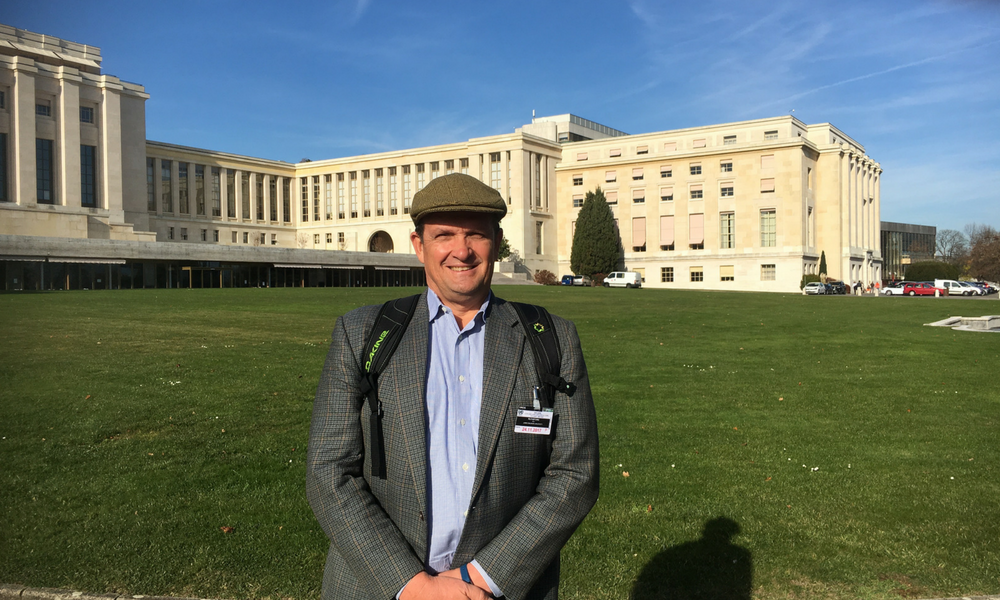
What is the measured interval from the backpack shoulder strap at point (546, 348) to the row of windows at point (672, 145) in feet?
280

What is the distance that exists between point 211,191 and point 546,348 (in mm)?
104966

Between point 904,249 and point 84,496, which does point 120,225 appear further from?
point 904,249

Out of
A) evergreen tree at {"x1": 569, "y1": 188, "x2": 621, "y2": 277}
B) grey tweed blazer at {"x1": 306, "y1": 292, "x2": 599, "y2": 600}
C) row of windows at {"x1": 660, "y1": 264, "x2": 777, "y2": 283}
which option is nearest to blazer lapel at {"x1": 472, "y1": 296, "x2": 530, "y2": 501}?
grey tweed blazer at {"x1": 306, "y1": 292, "x2": 599, "y2": 600}

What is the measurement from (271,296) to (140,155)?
5179 cm

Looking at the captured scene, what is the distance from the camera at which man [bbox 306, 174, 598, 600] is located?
2.53m

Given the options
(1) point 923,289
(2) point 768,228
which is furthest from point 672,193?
(1) point 923,289

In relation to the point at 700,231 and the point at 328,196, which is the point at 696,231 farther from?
the point at 328,196

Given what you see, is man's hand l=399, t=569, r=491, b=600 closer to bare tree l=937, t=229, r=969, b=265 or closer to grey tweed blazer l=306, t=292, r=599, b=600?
grey tweed blazer l=306, t=292, r=599, b=600

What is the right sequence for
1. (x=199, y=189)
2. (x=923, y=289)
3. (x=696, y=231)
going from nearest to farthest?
(x=923, y=289) < (x=696, y=231) < (x=199, y=189)

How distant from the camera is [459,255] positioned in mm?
2701

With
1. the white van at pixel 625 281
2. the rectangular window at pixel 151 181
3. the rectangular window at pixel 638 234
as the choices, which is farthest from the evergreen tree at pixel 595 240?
the rectangular window at pixel 151 181

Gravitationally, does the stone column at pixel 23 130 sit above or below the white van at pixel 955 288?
above

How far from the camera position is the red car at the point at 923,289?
208 feet

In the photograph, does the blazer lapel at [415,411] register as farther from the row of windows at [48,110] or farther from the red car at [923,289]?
the row of windows at [48,110]
